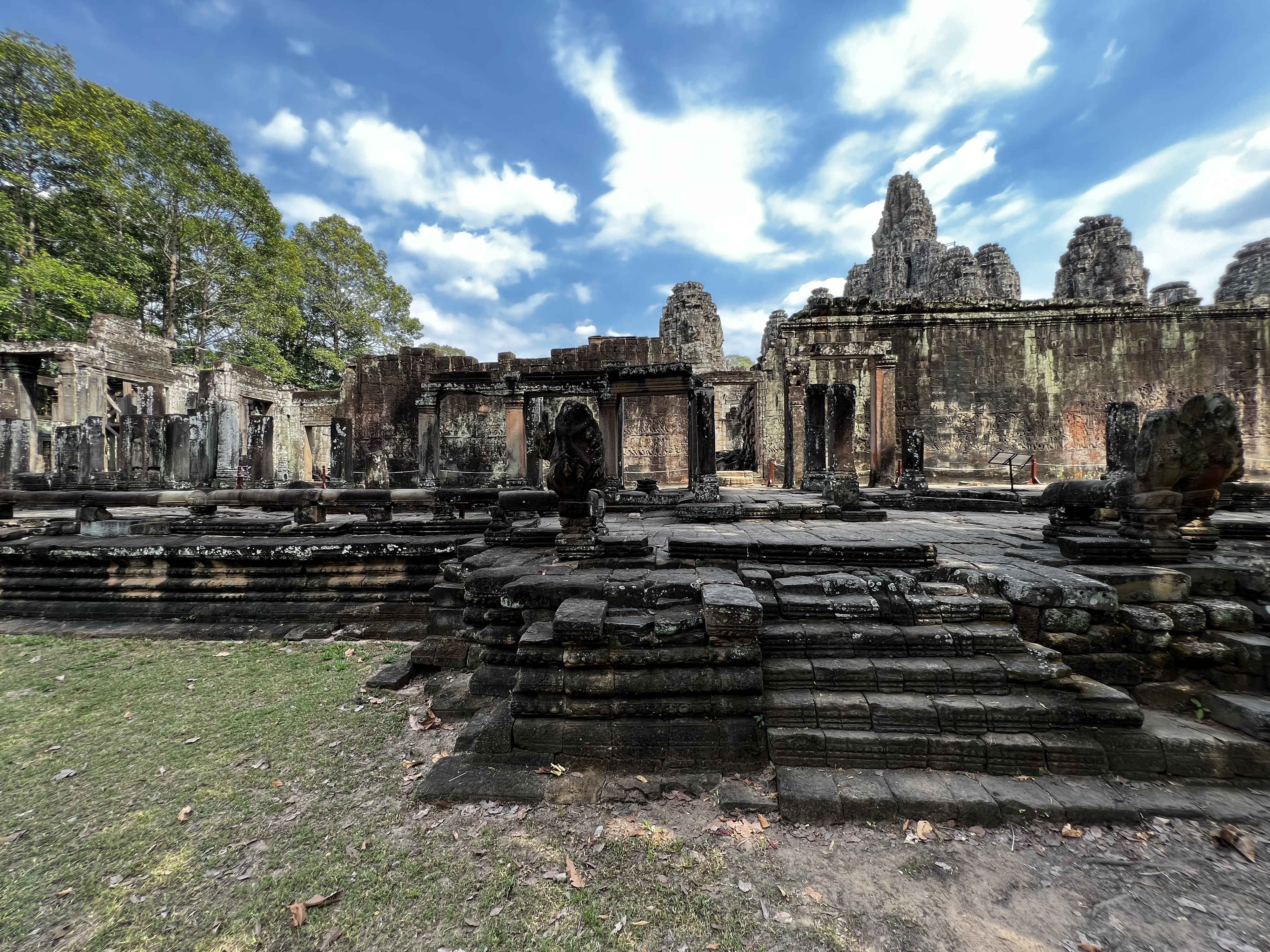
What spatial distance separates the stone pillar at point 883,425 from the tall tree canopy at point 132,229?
24.6 metres

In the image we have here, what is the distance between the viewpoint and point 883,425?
12492mm

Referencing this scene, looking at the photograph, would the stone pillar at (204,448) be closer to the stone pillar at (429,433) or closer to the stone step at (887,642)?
the stone pillar at (429,433)

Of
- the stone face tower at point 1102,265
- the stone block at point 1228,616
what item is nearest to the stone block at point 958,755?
the stone block at point 1228,616

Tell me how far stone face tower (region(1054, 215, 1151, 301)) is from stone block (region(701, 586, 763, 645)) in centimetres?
2170

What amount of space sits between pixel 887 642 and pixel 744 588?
38.6 inches

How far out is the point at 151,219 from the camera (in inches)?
700

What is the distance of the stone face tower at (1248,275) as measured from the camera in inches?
626

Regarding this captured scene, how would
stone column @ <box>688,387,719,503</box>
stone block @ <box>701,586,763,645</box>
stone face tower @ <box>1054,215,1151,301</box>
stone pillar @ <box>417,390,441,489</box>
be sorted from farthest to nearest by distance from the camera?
Answer: stone face tower @ <box>1054,215,1151,301</box> → stone pillar @ <box>417,390,441,489</box> → stone column @ <box>688,387,719,503</box> → stone block @ <box>701,586,763,645</box>

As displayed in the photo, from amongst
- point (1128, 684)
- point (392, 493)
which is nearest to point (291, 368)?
point (392, 493)

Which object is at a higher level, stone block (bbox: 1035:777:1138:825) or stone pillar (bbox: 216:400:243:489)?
stone pillar (bbox: 216:400:243:489)

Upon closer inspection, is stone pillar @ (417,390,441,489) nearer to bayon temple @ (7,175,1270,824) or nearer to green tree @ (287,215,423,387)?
bayon temple @ (7,175,1270,824)

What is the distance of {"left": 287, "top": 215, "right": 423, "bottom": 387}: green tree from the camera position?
78.6 feet

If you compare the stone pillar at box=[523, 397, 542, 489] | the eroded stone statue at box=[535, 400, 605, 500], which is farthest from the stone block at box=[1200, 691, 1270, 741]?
the stone pillar at box=[523, 397, 542, 489]

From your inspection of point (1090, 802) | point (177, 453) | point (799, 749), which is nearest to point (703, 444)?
point (799, 749)
